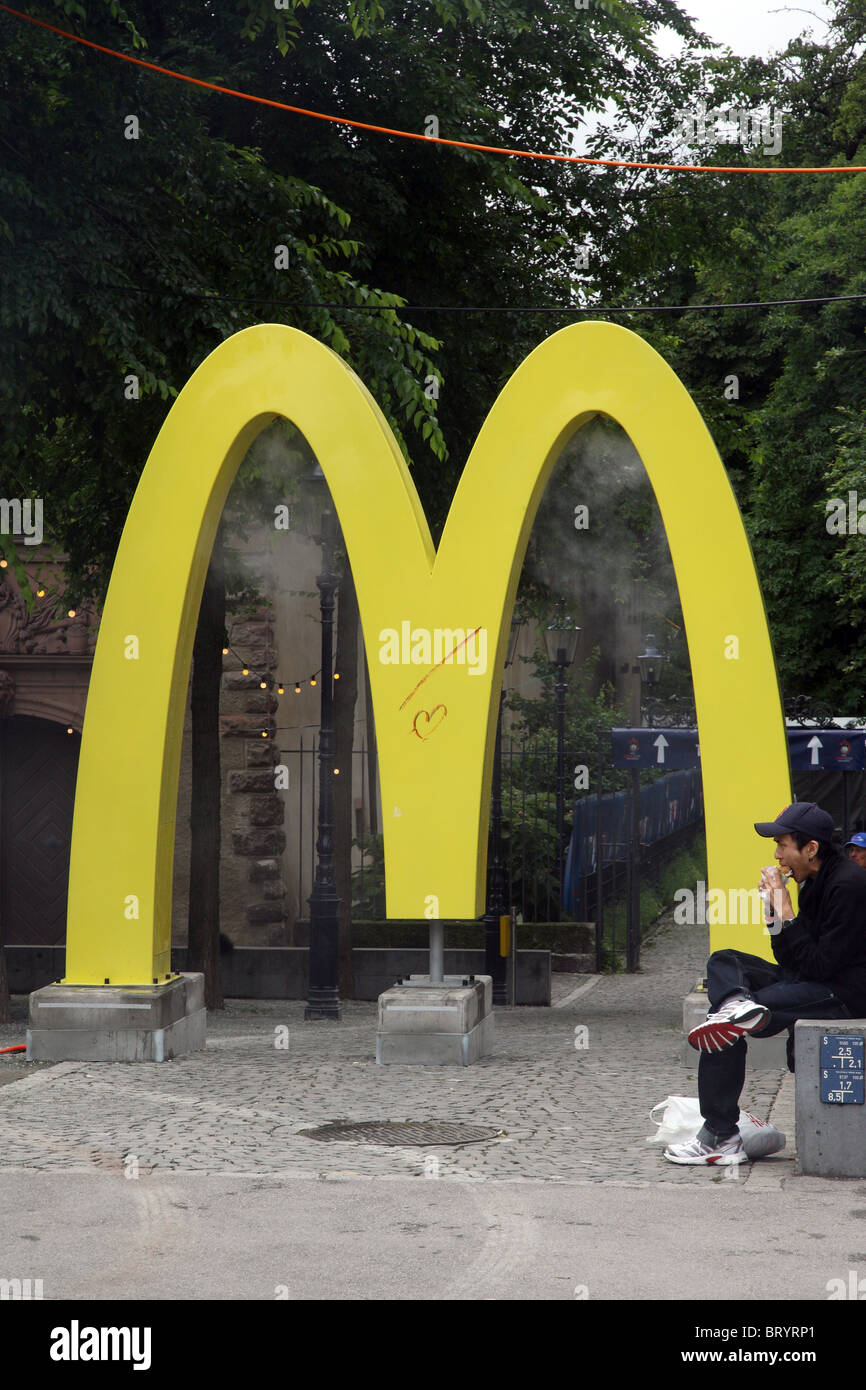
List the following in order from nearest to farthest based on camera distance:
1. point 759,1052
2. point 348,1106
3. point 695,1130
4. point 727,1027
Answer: point 727,1027
point 695,1130
point 348,1106
point 759,1052

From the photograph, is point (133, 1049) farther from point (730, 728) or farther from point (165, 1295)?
point (165, 1295)

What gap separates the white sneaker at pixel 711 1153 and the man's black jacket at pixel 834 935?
2.78 ft

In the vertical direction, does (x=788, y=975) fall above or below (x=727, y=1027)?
above

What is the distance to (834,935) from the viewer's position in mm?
7523

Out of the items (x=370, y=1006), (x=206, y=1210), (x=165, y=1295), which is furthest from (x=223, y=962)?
(x=165, y=1295)

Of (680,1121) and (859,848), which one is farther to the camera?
(859,848)

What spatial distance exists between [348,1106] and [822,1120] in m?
3.02

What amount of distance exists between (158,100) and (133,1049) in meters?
7.40

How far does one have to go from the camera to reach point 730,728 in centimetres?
1023

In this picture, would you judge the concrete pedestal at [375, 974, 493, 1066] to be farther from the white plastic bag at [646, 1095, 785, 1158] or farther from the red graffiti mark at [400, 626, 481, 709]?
the white plastic bag at [646, 1095, 785, 1158]

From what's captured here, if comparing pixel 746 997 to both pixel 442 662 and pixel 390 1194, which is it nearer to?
pixel 390 1194

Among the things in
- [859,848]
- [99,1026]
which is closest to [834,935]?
[859,848]

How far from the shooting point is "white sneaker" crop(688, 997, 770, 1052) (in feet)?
23.9

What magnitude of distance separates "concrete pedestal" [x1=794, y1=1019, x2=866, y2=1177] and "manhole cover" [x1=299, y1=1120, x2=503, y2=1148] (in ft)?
5.74
